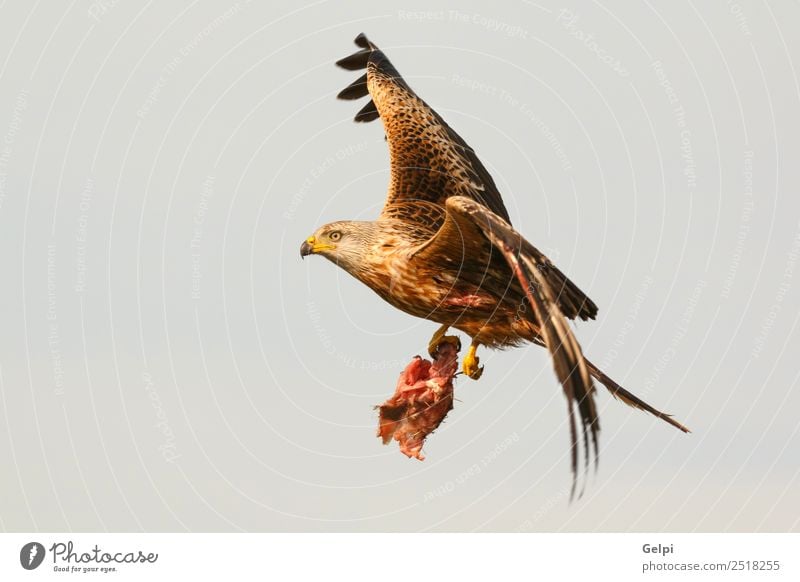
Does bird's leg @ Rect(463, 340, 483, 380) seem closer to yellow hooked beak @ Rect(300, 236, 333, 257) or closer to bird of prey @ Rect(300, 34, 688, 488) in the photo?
bird of prey @ Rect(300, 34, 688, 488)

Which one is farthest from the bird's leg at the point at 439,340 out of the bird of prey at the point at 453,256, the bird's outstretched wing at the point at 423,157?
the bird's outstretched wing at the point at 423,157

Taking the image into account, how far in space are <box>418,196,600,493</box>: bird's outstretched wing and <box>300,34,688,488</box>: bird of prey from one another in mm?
14

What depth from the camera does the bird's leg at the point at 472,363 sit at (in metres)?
18.3

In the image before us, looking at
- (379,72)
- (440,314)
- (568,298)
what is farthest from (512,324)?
(379,72)

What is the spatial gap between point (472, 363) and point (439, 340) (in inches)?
30.7

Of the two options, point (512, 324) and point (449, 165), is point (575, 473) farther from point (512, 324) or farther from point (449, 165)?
point (449, 165)

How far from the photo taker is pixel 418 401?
18.2m

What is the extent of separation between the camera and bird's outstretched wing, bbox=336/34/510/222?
19.7m

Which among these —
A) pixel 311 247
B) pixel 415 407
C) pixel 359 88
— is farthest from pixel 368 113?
pixel 415 407

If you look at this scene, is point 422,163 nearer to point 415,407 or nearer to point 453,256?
point 453,256

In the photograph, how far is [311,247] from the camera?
19094 mm

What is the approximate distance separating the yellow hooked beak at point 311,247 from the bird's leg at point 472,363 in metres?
2.69
